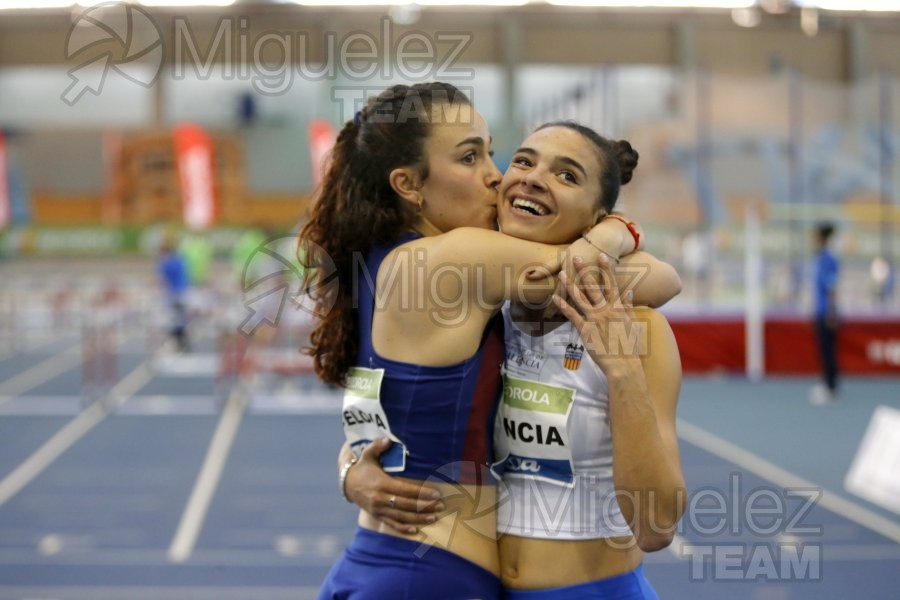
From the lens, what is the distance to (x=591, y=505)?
83.0 inches

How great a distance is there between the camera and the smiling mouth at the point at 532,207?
6.95ft

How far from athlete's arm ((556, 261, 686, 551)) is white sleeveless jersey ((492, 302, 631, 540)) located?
109 millimetres

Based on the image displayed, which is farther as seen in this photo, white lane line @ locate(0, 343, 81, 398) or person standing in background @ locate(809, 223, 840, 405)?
white lane line @ locate(0, 343, 81, 398)

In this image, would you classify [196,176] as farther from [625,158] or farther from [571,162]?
[571,162]

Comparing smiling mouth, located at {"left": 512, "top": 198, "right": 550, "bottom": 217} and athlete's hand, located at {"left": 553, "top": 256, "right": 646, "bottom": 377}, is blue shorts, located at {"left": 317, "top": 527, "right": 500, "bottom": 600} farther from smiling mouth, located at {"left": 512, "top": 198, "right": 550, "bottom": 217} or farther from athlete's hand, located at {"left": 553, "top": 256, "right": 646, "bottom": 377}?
smiling mouth, located at {"left": 512, "top": 198, "right": 550, "bottom": 217}

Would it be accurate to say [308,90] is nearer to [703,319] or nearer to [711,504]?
[703,319]

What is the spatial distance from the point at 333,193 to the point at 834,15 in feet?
99.2

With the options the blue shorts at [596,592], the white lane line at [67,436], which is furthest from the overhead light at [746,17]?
the blue shorts at [596,592]

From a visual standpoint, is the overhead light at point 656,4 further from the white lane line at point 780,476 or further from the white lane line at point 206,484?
the white lane line at point 780,476

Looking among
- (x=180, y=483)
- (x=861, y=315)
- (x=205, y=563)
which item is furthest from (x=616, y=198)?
(x=861, y=315)

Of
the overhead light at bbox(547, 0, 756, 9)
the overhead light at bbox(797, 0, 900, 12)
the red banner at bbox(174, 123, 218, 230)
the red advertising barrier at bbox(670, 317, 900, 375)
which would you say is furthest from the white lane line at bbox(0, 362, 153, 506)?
the overhead light at bbox(797, 0, 900, 12)

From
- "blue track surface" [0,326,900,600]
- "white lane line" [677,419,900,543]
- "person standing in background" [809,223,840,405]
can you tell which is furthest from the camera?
"person standing in background" [809,223,840,405]

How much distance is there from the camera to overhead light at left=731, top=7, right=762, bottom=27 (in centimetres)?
2791

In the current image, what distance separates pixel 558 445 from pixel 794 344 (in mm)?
12299
